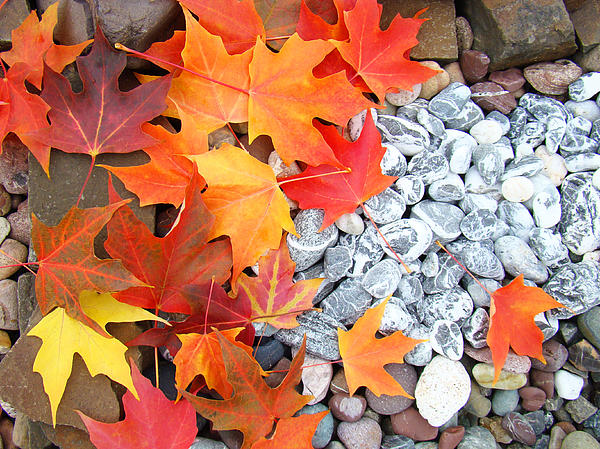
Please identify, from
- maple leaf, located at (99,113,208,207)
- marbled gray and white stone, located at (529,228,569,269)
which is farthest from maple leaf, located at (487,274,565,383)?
maple leaf, located at (99,113,208,207)

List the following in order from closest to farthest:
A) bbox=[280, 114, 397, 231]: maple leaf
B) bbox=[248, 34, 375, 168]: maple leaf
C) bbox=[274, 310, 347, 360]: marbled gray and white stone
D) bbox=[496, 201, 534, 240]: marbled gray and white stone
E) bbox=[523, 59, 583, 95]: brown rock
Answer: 1. bbox=[248, 34, 375, 168]: maple leaf
2. bbox=[280, 114, 397, 231]: maple leaf
3. bbox=[274, 310, 347, 360]: marbled gray and white stone
4. bbox=[496, 201, 534, 240]: marbled gray and white stone
5. bbox=[523, 59, 583, 95]: brown rock

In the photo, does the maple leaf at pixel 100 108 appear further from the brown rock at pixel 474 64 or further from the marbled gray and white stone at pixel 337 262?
the brown rock at pixel 474 64

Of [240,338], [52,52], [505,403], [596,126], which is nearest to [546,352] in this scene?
[505,403]

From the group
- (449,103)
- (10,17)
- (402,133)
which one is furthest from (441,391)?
(10,17)

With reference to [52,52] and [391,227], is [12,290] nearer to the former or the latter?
[52,52]

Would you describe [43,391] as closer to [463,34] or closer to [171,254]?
[171,254]

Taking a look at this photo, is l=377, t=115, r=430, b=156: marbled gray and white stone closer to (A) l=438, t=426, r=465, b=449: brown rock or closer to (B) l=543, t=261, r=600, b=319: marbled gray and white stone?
(B) l=543, t=261, r=600, b=319: marbled gray and white stone

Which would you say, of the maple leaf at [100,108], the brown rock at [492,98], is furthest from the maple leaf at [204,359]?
the brown rock at [492,98]
